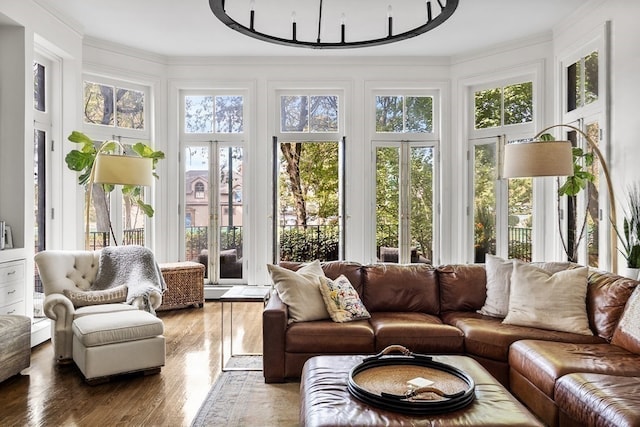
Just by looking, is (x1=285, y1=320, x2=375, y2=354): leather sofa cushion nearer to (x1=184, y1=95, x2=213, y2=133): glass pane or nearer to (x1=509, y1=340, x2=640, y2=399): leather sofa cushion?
(x1=509, y1=340, x2=640, y2=399): leather sofa cushion

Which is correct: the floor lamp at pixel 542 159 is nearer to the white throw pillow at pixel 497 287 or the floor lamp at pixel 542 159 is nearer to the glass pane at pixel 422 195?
the white throw pillow at pixel 497 287

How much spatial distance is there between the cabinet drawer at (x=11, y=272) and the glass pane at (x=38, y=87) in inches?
64.8

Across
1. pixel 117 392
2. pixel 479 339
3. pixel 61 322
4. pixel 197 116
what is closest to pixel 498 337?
pixel 479 339

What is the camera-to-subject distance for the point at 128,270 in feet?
13.3

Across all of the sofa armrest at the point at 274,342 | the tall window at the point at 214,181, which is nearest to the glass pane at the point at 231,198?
the tall window at the point at 214,181

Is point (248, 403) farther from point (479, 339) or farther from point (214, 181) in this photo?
point (214, 181)

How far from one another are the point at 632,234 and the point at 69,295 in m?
4.51

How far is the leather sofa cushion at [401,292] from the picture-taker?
3.74 meters

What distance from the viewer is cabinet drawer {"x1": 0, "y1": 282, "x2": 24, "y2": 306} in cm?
377

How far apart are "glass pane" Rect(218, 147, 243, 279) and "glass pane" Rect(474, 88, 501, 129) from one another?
3.10 meters

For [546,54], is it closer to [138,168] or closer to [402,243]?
[402,243]

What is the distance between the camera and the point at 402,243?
6.23 meters

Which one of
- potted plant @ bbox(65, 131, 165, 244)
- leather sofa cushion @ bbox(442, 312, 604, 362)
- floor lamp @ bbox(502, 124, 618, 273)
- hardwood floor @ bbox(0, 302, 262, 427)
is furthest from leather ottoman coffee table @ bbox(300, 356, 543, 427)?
potted plant @ bbox(65, 131, 165, 244)

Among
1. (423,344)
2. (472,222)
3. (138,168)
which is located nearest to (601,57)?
(472,222)
